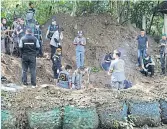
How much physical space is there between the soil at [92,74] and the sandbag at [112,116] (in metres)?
0.15

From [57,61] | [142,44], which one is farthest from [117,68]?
[142,44]

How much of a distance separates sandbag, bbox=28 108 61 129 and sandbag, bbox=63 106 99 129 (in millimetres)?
187

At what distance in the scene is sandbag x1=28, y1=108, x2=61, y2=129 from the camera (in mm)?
8945

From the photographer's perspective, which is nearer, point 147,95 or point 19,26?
point 147,95

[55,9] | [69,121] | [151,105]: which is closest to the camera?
[69,121]

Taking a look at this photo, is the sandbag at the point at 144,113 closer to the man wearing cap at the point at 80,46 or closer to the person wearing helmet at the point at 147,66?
the man wearing cap at the point at 80,46

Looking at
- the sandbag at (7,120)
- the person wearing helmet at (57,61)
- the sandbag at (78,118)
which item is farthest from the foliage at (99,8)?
the sandbag at (7,120)

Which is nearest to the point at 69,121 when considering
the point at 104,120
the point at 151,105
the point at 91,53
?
the point at 104,120

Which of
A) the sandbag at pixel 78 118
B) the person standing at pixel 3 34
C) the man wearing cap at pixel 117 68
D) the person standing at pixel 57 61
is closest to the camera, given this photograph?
the sandbag at pixel 78 118

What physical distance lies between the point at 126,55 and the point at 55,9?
4.58 metres

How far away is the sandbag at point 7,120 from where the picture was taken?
28.4 feet

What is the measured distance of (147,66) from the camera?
17016mm

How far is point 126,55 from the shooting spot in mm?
19922

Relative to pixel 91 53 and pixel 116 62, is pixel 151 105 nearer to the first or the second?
pixel 116 62
